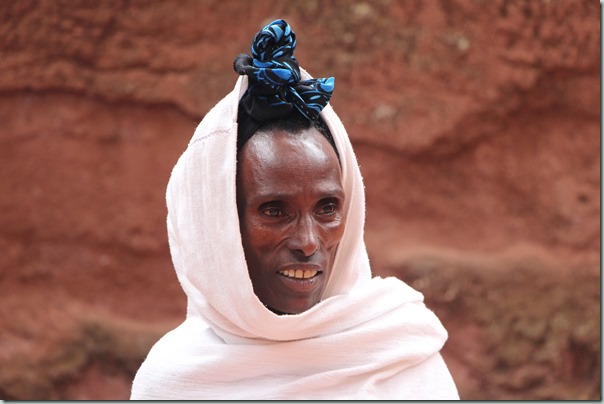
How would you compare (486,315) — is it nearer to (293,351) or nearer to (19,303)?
(19,303)

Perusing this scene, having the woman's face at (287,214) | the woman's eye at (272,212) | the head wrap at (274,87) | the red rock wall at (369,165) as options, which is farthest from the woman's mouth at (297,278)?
Result: the red rock wall at (369,165)

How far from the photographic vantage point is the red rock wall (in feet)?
21.2

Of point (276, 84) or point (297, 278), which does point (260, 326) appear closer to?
point (297, 278)

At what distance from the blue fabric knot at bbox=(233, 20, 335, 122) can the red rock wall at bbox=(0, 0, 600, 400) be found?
360 cm

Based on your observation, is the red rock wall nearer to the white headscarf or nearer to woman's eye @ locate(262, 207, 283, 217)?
the white headscarf

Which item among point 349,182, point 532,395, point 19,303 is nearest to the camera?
point 349,182

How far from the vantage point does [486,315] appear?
646cm

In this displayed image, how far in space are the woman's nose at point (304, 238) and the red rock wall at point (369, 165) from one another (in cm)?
375

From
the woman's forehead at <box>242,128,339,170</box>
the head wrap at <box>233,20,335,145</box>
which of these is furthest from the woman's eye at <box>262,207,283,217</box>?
the head wrap at <box>233,20,335,145</box>

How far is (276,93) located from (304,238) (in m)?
0.42

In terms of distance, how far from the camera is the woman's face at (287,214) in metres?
2.74

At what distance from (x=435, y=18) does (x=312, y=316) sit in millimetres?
4038

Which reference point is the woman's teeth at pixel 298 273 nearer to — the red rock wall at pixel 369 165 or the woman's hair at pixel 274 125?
the woman's hair at pixel 274 125

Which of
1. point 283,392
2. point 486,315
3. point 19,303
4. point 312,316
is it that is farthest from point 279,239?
point 19,303
